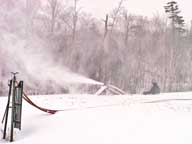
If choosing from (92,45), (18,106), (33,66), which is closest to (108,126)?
(18,106)

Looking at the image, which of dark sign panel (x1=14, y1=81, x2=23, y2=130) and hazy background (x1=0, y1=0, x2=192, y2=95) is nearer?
dark sign panel (x1=14, y1=81, x2=23, y2=130)

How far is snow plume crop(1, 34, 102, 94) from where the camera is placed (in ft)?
23.2

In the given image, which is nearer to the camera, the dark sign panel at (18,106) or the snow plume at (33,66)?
the dark sign panel at (18,106)

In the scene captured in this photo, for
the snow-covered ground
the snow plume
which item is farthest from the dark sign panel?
the snow plume

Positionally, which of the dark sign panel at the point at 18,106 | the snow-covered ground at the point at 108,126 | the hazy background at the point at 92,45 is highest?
the hazy background at the point at 92,45

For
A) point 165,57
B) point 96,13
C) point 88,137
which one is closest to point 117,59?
point 96,13

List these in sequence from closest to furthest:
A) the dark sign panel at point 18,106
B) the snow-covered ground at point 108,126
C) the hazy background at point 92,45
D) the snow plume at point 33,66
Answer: the snow-covered ground at point 108,126 → the dark sign panel at point 18,106 → the snow plume at point 33,66 → the hazy background at point 92,45

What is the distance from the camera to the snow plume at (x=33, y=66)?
706 cm

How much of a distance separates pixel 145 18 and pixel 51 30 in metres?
4.97

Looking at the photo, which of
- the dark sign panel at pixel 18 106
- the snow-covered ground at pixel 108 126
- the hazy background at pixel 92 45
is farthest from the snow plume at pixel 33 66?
the dark sign panel at pixel 18 106

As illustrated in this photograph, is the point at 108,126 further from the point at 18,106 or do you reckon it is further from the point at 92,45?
the point at 92,45

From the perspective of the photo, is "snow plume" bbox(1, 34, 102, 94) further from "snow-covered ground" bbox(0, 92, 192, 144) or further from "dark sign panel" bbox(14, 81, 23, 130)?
"dark sign panel" bbox(14, 81, 23, 130)

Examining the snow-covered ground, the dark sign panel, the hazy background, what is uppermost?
the hazy background

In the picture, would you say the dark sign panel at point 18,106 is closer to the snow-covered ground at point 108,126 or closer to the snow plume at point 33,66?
the snow-covered ground at point 108,126
